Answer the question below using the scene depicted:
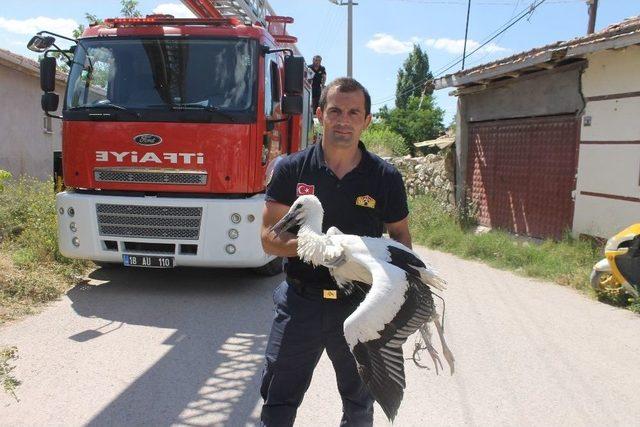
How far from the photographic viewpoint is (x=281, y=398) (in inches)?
91.7

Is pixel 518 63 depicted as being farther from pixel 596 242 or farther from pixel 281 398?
pixel 281 398

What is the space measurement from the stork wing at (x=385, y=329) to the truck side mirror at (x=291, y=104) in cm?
422

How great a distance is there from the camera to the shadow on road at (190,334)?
10.9ft

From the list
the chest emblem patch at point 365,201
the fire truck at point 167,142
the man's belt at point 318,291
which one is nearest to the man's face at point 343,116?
the chest emblem patch at point 365,201

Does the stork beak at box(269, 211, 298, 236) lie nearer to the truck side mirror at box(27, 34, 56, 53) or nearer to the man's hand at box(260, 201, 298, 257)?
the man's hand at box(260, 201, 298, 257)

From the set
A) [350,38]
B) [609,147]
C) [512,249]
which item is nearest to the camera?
[609,147]

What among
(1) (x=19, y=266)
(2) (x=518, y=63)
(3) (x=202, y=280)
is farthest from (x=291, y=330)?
(2) (x=518, y=63)

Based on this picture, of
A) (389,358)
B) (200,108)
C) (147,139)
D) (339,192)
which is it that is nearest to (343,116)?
(339,192)

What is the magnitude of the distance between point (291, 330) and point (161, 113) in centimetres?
399

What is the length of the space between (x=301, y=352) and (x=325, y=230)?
0.55 metres

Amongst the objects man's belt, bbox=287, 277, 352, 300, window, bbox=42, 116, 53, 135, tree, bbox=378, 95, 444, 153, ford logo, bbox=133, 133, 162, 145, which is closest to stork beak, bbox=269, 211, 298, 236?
man's belt, bbox=287, 277, 352, 300

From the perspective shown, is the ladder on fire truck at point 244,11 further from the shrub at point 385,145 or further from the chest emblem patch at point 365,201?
the shrub at point 385,145

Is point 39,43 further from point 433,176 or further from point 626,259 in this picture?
point 433,176

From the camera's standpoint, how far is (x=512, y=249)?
853 cm
